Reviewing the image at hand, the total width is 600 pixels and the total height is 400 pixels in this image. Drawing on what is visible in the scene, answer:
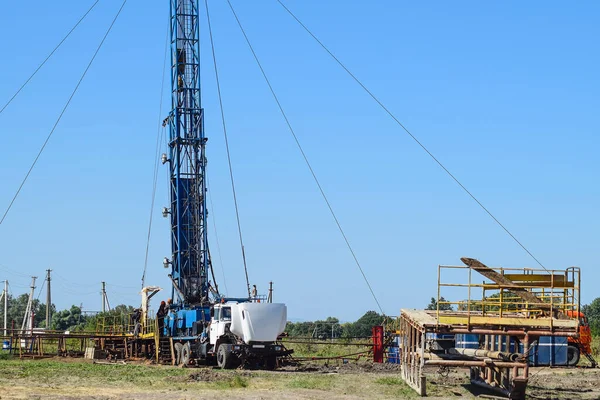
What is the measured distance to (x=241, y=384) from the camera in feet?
89.0

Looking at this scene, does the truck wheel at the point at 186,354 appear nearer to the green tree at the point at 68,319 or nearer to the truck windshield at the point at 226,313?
the truck windshield at the point at 226,313

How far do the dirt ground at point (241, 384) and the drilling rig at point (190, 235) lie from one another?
284 cm

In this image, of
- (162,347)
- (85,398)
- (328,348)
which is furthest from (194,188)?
(85,398)

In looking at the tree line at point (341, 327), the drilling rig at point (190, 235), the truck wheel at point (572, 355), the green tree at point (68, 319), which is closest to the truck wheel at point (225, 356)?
the drilling rig at point (190, 235)

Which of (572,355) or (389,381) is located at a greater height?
(572,355)

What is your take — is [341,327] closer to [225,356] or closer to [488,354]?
[225,356]

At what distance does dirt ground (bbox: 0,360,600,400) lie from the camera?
82.1ft

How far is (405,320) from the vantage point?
28.5 m

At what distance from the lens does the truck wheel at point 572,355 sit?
3900cm

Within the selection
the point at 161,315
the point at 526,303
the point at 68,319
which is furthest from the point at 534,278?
the point at 68,319

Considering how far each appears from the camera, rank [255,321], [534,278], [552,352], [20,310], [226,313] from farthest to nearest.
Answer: [20,310] < [552,352] < [226,313] < [255,321] < [534,278]

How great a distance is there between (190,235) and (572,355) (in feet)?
57.2

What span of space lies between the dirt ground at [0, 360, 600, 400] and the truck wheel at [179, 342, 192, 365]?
2.71 meters

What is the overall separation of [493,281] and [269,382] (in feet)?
24.9
